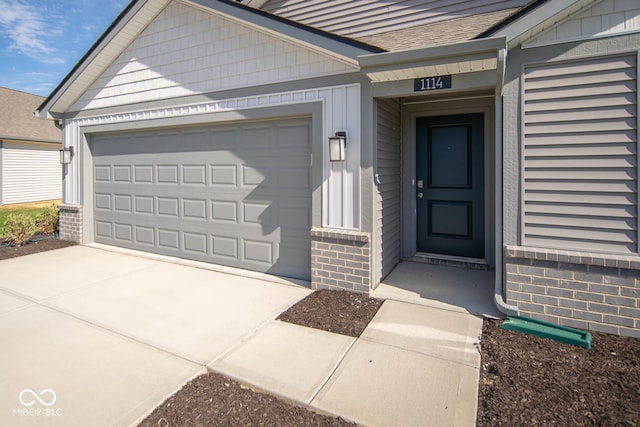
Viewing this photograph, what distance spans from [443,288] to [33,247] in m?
7.75

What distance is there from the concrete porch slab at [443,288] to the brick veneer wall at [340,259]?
0.31m

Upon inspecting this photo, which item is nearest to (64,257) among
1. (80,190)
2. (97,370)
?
(80,190)

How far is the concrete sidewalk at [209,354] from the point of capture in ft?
8.17

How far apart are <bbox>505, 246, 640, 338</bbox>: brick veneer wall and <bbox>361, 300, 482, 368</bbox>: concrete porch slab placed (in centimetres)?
60

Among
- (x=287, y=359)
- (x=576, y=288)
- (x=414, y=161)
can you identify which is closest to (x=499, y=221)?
(x=576, y=288)

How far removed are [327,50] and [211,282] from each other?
344 cm

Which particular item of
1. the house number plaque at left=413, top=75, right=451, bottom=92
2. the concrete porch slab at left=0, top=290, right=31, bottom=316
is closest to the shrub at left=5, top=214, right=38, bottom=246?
the concrete porch slab at left=0, top=290, right=31, bottom=316

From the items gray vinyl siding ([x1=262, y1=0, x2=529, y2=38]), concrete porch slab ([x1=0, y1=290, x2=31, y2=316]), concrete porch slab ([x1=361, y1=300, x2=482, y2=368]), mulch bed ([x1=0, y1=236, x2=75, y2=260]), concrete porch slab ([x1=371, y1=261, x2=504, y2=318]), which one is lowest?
concrete porch slab ([x1=361, y1=300, x2=482, y2=368])

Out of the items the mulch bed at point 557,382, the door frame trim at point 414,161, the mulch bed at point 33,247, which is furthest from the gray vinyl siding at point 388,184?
the mulch bed at point 33,247

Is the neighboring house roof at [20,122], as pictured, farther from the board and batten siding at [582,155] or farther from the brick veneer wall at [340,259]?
the board and batten siding at [582,155]

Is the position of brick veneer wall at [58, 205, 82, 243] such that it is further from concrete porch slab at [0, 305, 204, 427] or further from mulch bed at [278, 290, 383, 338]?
mulch bed at [278, 290, 383, 338]

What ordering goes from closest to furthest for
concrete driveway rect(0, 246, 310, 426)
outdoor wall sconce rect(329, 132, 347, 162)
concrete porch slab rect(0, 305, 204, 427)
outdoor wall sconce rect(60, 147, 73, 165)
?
concrete porch slab rect(0, 305, 204, 427), concrete driveway rect(0, 246, 310, 426), outdoor wall sconce rect(329, 132, 347, 162), outdoor wall sconce rect(60, 147, 73, 165)

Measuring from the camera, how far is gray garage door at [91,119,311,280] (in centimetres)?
519

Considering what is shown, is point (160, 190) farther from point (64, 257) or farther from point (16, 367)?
point (16, 367)
